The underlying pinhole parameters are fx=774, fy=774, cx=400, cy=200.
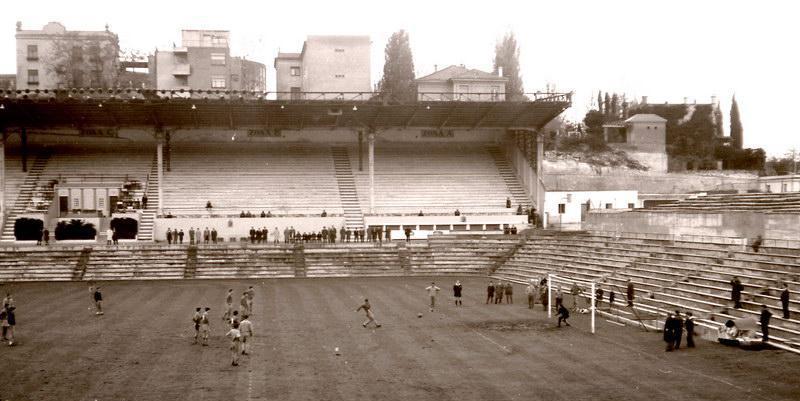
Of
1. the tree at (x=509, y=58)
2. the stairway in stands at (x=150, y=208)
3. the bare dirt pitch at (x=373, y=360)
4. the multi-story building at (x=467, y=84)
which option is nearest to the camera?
the bare dirt pitch at (x=373, y=360)

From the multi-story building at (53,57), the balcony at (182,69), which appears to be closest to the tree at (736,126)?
the balcony at (182,69)

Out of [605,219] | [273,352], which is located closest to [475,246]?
[605,219]

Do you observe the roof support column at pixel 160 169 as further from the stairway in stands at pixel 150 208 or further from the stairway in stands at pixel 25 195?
the stairway in stands at pixel 25 195

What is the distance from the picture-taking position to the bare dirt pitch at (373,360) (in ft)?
67.2

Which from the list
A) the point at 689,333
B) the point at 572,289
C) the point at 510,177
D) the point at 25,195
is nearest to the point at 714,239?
the point at 572,289

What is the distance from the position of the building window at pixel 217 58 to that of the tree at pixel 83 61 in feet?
51.4

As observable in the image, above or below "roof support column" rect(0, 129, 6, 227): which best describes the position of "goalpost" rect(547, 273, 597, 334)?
below


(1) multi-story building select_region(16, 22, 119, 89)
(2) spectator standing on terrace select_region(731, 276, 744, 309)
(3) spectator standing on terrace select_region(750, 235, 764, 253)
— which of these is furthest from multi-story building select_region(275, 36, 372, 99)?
(2) spectator standing on terrace select_region(731, 276, 744, 309)

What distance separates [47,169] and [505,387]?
57.0 m

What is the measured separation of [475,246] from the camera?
189 feet

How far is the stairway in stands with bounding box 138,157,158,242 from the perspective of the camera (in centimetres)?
6059

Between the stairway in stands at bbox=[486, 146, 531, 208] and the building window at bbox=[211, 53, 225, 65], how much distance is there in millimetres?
29017

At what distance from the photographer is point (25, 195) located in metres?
63.4

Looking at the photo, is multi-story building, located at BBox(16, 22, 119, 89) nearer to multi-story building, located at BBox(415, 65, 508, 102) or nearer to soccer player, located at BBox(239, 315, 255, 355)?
multi-story building, located at BBox(415, 65, 508, 102)
